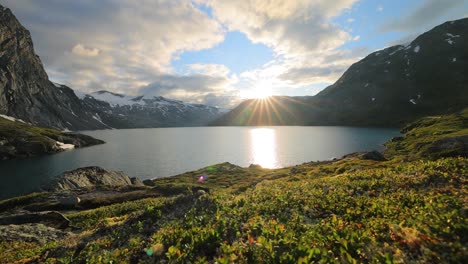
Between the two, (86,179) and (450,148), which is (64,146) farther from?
(450,148)

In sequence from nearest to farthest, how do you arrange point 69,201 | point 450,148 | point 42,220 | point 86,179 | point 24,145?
point 42,220 → point 69,201 → point 450,148 → point 86,179 → point 24,145

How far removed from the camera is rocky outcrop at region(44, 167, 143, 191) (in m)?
55.7

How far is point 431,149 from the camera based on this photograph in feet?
210

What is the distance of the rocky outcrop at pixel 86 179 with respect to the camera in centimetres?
5567

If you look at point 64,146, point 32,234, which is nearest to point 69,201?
point 32,234

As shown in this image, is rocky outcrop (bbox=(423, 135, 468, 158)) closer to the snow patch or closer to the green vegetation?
the green vegetation

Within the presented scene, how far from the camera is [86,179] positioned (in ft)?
202

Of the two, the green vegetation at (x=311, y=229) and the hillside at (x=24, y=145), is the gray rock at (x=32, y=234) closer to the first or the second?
the green vegetation at (x=311, y=229)

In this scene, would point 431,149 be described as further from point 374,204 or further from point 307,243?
point 307,243

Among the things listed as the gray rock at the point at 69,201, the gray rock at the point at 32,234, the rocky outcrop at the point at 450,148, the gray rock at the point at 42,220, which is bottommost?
the gray rock at the point at 69,201

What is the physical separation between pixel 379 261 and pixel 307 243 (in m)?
2.52

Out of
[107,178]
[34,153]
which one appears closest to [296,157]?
[107,178]

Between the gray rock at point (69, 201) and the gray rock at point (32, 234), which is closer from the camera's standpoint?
the gray rock at point (32, 234)

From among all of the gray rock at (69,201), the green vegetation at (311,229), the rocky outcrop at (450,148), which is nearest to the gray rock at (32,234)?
the green vegetation at (311,229)
